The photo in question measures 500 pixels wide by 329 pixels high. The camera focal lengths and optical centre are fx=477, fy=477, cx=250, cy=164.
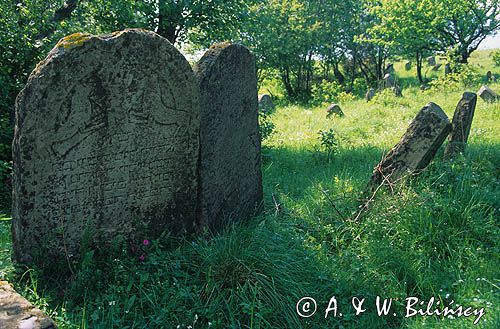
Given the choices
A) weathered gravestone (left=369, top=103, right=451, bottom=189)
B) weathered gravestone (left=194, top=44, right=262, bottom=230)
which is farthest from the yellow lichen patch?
weathered gravestone (left=369, top=103, right=451, bottom=189)

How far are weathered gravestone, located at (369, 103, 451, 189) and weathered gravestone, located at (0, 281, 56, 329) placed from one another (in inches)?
140

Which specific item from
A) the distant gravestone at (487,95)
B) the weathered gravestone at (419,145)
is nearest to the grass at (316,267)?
the weathered gravestone at (419,145)

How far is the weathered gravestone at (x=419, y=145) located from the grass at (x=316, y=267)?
0.61 ft

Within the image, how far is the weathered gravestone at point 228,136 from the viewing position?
444 centimetres

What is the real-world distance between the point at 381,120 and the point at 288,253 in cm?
736

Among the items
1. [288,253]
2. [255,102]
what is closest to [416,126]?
[255,102]

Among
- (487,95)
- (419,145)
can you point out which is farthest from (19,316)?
(487,95)

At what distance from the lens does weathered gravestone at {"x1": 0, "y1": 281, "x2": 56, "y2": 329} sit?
245 centimetres

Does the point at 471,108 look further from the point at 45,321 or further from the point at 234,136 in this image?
the point at 45,321

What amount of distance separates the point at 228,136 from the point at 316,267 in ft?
5.11

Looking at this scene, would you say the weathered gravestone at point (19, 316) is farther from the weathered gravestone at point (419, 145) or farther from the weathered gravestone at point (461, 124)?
the weathered gravestone at point (461, 124)

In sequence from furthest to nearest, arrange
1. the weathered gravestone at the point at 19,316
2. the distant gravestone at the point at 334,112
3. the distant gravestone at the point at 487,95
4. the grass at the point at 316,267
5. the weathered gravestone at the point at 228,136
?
the distant gravestone at the point at 334,112
the distant gravestone at the point at 487,95
the weathered gravestone at the point at 228,136
the grass at the point at 316,267
the weathered gravestone at the point at 19,316

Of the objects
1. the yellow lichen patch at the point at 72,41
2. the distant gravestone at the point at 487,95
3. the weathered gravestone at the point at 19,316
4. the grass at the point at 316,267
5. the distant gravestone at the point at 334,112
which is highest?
the yellow lichen patch at the point at 72,41

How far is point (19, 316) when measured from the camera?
99.3 inches
